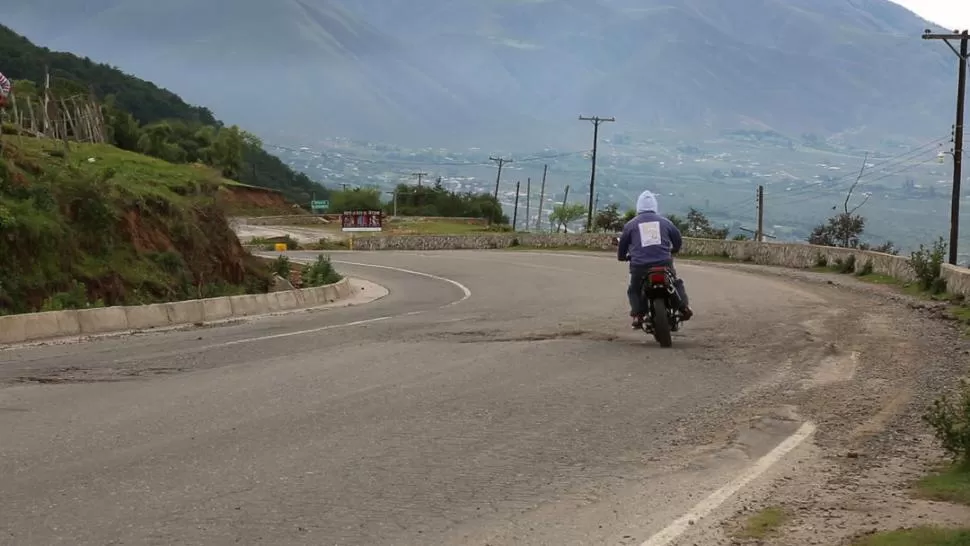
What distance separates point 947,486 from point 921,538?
53.1 inches

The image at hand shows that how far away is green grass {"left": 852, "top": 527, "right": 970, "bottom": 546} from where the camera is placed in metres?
5.73

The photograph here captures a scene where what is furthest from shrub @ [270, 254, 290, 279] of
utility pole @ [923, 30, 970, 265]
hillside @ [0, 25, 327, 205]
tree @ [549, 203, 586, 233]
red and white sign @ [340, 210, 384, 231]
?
tree @ [549, 203, 586, 233]

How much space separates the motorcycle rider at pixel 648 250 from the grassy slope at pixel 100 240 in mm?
8055

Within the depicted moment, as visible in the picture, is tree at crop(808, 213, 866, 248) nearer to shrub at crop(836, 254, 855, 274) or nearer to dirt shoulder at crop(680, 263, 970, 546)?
shrub at crop(836, 254, 855, 274)

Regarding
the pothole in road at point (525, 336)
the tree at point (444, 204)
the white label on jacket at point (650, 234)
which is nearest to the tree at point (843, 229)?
the pothole in road at point (525, 336)

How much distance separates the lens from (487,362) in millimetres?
12266

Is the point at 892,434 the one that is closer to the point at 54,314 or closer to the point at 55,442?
the point at 55,442

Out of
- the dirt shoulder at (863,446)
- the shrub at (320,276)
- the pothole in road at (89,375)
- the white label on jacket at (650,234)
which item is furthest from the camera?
the shrub at (320,276)

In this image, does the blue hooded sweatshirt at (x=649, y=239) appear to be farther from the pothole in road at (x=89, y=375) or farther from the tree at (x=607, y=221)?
the tree at (x=607, y=221)

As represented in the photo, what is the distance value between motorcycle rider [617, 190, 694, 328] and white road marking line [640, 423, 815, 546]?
205 inches

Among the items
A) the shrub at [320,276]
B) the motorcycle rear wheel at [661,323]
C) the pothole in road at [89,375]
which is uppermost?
the motorcycle rear wheel at [661,323]

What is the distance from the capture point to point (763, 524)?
6398 mm

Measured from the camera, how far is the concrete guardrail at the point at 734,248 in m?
31.2

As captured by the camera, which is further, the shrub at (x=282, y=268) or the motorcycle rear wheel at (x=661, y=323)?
the shrub at (x=282, y=268)
